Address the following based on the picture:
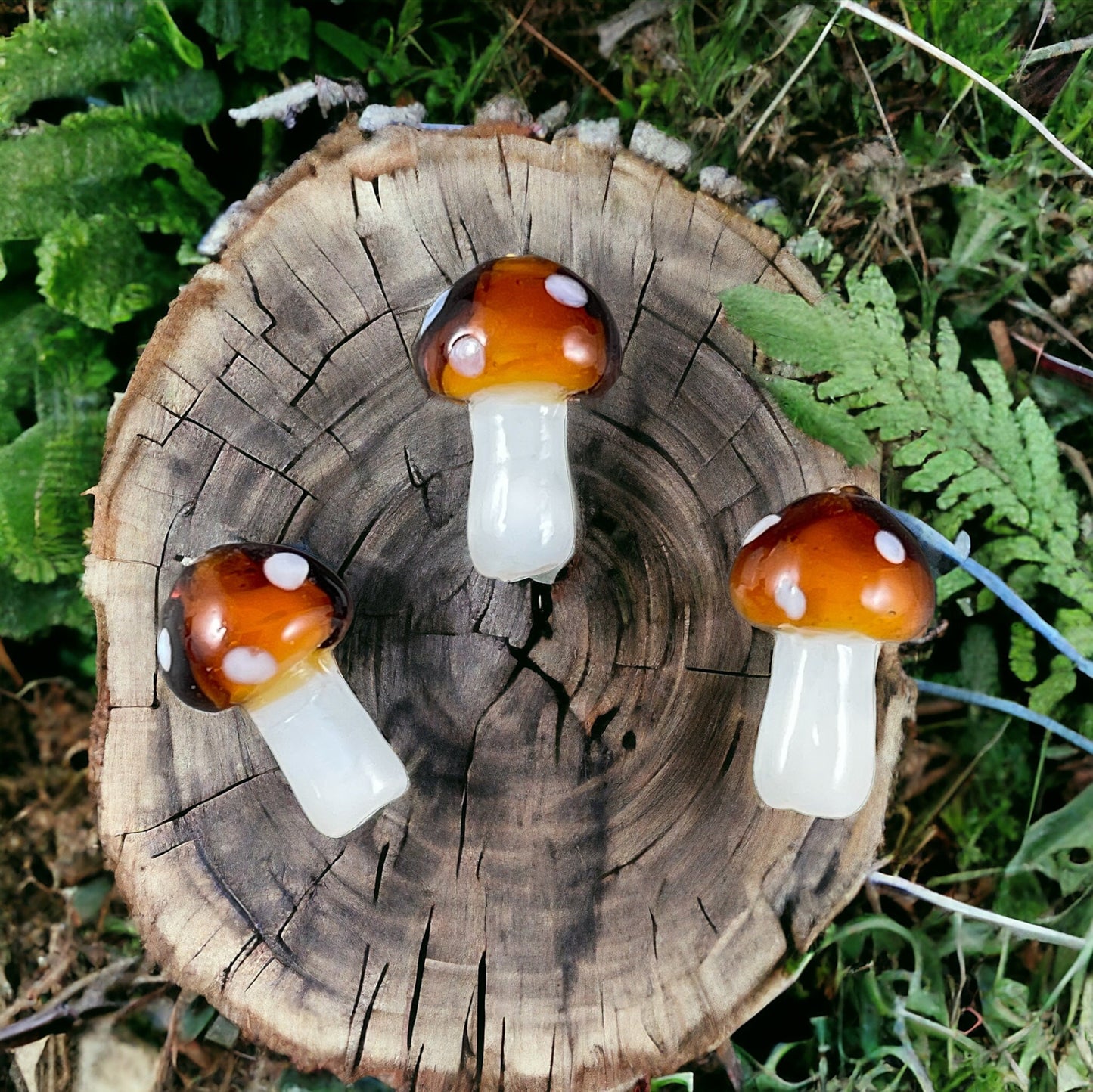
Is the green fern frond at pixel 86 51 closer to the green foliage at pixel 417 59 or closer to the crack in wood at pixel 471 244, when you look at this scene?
the green foliage at pixel 417 59

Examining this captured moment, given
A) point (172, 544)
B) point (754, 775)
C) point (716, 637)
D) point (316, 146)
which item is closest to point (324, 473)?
point (172, 544)

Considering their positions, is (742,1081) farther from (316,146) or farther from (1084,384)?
(316,146)

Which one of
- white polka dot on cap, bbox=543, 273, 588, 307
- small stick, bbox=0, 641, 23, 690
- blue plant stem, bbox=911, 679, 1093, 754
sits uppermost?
white polka dot on cap, bbox=543, 273, 588, 307

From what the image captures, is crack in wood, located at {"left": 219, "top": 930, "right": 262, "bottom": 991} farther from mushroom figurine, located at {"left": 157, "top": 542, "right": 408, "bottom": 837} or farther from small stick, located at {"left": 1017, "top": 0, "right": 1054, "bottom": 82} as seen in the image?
small stick, located at {"left": 1017, "top": 0, "right": 1054, "bottom": 82}

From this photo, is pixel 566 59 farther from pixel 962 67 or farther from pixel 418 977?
pixel 418 977

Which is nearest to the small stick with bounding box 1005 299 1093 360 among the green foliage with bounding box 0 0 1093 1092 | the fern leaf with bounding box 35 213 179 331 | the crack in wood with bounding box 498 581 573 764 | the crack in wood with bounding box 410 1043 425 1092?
the green foliage with bounding box 0 0 1093 1092

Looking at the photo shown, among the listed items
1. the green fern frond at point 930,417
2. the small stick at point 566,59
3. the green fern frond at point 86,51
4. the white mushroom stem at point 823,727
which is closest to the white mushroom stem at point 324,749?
the white mushroom stem at point 823,727

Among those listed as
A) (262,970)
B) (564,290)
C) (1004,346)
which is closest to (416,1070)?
(262,970)
